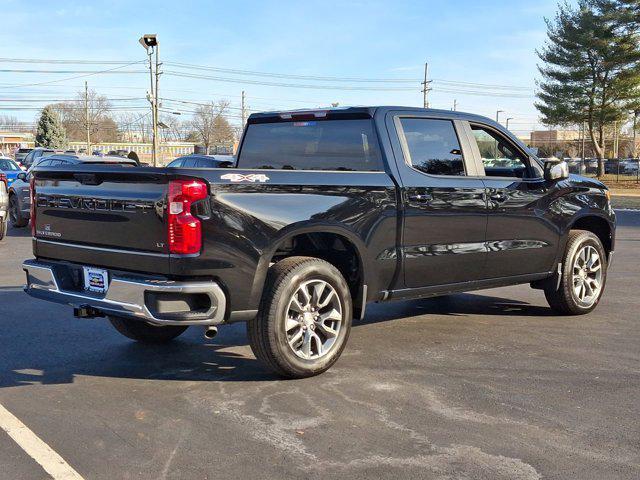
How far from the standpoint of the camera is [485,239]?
614 cm

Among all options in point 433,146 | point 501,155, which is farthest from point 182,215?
point 501,155

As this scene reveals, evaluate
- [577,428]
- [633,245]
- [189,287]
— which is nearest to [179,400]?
[189,287]

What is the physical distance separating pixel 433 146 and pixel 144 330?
2893 millimetres

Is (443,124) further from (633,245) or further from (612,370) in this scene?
(633,245)

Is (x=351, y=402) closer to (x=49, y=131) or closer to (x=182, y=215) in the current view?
(x=182, y=215)

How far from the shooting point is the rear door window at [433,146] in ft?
18.9

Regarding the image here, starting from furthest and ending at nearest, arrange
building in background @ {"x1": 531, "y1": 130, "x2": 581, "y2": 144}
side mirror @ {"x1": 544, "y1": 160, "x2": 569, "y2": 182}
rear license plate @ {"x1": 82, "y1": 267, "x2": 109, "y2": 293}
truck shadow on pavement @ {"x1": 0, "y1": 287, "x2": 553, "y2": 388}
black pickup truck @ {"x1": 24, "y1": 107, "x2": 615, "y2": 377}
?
building in background @ {"x1": 531, "y1": 130, "x2": 581, "y2": 144} → side mirror @ {"x1": 544, "y1": 160, "x2": 569, "y2": 182} → truck shadow on pavement @ {"x1": 0, "y1": 287, "x2": 553, "y2": 388} → rear license plate @ {"x1": 82, "y1": 267, "x2": 109, "y2": 293} → black pickup truck @ {"x1": 24, "y1": 107, "x2": 615, "y2": 377}

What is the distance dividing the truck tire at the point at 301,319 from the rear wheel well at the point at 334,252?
0.70 ft

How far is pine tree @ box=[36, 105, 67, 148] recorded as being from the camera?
283ft

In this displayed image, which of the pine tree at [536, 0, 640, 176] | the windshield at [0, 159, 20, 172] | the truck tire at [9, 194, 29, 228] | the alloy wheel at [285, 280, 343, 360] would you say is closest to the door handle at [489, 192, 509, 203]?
the alloy wheel at [285, 280, 343, 360]

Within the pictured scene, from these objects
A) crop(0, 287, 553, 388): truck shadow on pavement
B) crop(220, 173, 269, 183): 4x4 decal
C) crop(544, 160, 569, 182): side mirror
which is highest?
crop(544, 160, 569, 182): side mirror

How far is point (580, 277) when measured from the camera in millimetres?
7148

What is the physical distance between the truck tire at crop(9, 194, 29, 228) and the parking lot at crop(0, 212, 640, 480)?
9.89 metres

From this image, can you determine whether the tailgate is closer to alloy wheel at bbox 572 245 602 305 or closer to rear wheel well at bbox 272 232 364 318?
rear wheel well at bbox 272 232 364 318
